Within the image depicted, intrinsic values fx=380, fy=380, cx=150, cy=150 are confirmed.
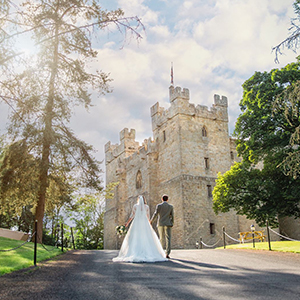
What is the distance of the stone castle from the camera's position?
29.2 meters

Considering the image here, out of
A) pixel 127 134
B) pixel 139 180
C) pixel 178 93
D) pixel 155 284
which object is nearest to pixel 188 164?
pixel 178 93

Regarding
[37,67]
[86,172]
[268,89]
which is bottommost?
[86,172]

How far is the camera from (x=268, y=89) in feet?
67.9

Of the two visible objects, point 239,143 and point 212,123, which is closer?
point 239,143

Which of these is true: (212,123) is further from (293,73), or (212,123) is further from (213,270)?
(213,270)

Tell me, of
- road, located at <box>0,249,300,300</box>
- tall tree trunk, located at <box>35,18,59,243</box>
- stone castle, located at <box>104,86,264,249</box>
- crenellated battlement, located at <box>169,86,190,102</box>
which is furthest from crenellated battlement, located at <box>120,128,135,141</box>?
road, located at <box>0,249,300,300</box>

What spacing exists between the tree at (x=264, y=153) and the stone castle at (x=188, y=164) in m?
7.35

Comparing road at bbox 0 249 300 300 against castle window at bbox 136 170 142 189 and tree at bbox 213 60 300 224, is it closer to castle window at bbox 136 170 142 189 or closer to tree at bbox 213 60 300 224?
tree at bbox 213 60 300 224

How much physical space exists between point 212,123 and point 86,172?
1797 cm

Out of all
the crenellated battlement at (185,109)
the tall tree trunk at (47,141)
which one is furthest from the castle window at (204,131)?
the tall tree trunk at (47,141)

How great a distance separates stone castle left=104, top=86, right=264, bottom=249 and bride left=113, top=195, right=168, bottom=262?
17800 millimetres

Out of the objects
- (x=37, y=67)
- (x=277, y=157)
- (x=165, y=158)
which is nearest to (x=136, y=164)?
(x=165, y=158)

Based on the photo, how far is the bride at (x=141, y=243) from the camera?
32.9 ft

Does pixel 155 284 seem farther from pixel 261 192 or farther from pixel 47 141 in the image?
pixel 261 192
